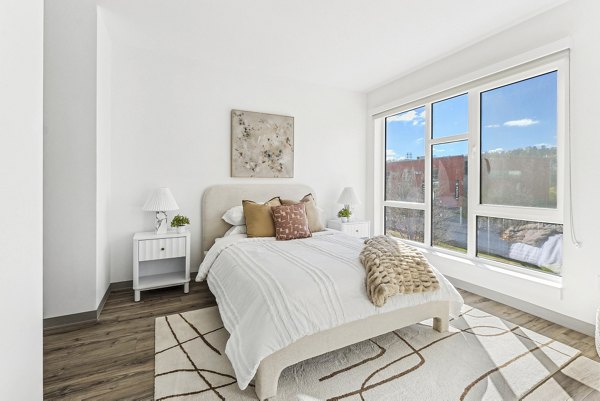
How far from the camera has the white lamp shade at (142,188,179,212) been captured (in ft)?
9.53

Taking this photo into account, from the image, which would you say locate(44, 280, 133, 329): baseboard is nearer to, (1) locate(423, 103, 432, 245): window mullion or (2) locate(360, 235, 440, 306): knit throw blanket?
(2) locate(360, 235, 440, 306): knit throw blanket

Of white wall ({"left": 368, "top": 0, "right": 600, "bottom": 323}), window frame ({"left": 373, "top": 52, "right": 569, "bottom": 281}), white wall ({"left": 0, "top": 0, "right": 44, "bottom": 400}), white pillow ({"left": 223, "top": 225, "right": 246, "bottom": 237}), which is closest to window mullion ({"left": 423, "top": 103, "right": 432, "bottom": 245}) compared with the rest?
window frame ({"left": 373, "top": 52, "right": 569, "bottom": 281})

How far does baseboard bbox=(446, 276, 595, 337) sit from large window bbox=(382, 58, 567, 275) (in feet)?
1.07

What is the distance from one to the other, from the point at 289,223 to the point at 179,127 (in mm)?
1709

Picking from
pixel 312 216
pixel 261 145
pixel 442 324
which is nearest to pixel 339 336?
pixel 442 324

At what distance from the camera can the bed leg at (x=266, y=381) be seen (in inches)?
59.0

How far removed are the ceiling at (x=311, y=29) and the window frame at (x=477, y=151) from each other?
0.45 metres

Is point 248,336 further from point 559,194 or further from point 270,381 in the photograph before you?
point 559,194

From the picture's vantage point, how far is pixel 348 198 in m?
4.04

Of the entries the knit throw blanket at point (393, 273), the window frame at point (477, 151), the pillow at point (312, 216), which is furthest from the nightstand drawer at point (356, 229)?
the knit throw blanket at point (393, 273)

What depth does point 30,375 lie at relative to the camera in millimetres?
1129

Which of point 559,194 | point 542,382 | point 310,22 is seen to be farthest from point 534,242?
point 310,22

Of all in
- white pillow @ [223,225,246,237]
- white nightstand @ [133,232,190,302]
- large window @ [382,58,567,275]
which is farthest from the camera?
white pillow @ [223,225,246,237]

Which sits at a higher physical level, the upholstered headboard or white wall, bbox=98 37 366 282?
white wall, bbox=98 37 366 282
